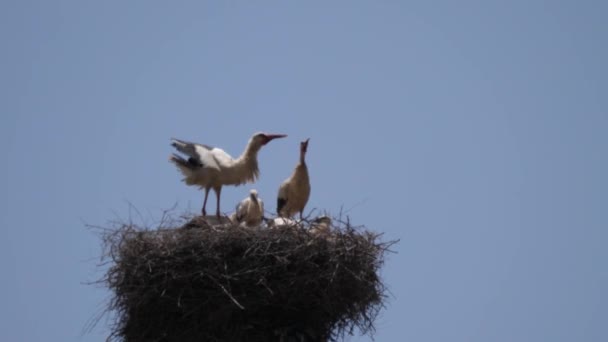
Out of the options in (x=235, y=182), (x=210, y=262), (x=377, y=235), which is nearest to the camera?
(x=210, y=262)

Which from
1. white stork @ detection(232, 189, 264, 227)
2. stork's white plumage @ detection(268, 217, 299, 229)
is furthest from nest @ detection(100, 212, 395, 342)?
white stork @ detection(232, 189, 264, 227)

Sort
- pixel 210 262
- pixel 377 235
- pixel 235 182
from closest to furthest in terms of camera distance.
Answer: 1. pixel 210 262
2. pixel 377 235
3. pixel 235 182

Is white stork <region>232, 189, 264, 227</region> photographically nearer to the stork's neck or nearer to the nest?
the stork's neck

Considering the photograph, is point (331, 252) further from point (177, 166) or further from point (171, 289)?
point (177, 166)

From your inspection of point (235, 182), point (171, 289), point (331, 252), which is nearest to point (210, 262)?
point (171, 289)

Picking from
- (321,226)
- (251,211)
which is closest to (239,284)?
(321,226)

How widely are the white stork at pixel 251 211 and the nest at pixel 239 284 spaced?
1.69 metres

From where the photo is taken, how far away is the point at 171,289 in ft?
36.4

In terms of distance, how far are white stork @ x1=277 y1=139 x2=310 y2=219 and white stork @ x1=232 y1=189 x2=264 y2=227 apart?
0.39 metres

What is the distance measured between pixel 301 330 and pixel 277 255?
0.81 meters

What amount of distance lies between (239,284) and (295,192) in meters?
2.90

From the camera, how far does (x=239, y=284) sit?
1104 centimetres

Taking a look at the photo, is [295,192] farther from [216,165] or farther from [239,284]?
[239,284]

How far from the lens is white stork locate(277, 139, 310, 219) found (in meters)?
13.8
